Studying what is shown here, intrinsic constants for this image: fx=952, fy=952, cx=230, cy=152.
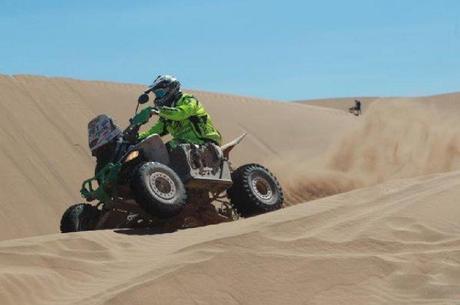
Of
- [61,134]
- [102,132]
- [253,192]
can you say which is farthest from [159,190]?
[61,134]

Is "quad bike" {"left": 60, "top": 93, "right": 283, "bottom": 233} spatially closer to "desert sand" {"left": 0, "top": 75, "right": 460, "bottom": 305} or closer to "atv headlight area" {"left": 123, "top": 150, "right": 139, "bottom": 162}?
"atv headlight area" {"left": 123, "top": 150, "right": 139, "bottom": 162}

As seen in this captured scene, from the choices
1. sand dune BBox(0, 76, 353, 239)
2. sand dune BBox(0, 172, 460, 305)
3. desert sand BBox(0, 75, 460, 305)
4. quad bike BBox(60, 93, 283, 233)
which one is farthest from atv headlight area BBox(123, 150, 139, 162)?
sand dune BBox(0, 76, 353, 239)

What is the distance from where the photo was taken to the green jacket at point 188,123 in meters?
10.4

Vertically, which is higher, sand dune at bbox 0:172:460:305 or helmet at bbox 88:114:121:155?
helmet at bbox 88:114:121:155

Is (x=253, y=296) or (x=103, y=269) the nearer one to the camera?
(x=253, y=296)

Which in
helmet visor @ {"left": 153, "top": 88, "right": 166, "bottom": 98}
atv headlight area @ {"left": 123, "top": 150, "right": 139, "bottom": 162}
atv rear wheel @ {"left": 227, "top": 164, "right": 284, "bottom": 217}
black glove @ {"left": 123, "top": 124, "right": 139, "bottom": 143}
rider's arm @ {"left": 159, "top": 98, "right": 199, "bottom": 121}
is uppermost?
helmet visor @ {"left": 153, "top": 88, "right": 166, "bottom": 98}

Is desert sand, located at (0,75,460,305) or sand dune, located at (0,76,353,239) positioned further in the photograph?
sand dune, located at (0,76,353,239)

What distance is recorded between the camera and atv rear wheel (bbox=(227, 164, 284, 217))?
10.5 metres

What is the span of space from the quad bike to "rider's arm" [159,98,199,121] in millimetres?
144

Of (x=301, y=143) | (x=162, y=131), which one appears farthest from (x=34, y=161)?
(x=301, y=143)

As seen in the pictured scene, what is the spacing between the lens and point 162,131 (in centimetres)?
1084

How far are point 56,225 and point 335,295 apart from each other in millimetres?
10269

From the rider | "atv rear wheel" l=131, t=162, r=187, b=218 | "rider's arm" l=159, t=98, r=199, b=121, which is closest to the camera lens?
"atv rear wheel" l=131, t=162, r=187, b=218

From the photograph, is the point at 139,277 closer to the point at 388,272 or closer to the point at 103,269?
the point at 103,269
